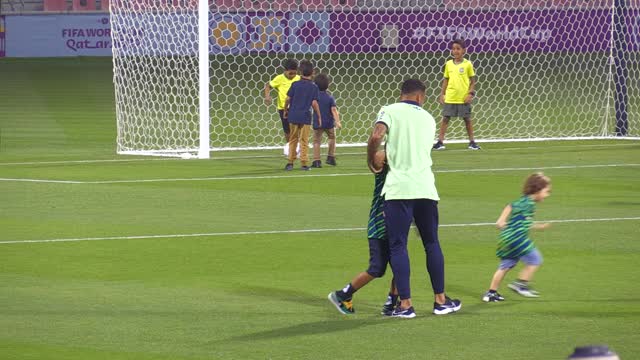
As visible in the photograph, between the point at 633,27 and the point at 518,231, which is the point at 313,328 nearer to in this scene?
the point at 518,231

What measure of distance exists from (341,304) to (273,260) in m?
2.31

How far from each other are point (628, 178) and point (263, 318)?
9586mm

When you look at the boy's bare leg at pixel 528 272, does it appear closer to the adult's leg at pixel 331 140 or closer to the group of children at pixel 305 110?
the group of children at pixel 305 110

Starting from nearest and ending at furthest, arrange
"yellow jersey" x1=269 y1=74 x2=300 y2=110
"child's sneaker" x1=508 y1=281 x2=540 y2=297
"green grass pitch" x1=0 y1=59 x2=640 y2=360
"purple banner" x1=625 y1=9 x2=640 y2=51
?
"green grass pitch" x1=0 y1=59 x2=640 y2=360 < "child's sneaker" x1=508 y1=281 x2=540 y2=297 < "yellow jersey" x1=269 y1=74 x2=300 y2=110 < "purple banner" x1=625 y1=9 x2=640 y2=51

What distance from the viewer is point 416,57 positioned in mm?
37625

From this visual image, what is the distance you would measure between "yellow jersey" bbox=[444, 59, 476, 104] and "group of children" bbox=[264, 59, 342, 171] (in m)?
3.27

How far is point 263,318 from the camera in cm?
985

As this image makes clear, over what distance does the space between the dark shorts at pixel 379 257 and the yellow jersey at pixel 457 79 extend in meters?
12.8

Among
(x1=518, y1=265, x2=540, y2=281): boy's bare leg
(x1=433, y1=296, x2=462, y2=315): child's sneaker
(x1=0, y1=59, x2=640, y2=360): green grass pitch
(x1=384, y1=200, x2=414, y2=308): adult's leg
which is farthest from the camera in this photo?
(x1=518, y1=265, x2=540, y2=281): boy's bare leg

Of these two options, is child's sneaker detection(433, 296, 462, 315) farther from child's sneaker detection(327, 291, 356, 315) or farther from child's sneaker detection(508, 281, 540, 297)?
child's sneaker detection(508, 281, 540, 297)

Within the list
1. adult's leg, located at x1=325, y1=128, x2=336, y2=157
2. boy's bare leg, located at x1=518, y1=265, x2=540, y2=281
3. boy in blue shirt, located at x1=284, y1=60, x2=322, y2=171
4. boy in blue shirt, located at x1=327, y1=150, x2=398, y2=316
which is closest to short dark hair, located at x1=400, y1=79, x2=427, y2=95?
boy in blue shirt, located at x1=327, y1=150, x2=398, y2=316

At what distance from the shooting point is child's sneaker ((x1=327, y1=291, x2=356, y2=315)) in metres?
9.95

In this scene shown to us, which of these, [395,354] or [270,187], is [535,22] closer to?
[270,187]

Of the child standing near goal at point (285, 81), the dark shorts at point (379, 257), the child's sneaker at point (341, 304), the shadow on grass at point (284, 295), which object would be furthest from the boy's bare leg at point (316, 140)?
the dark shorts at point (379, 257)
